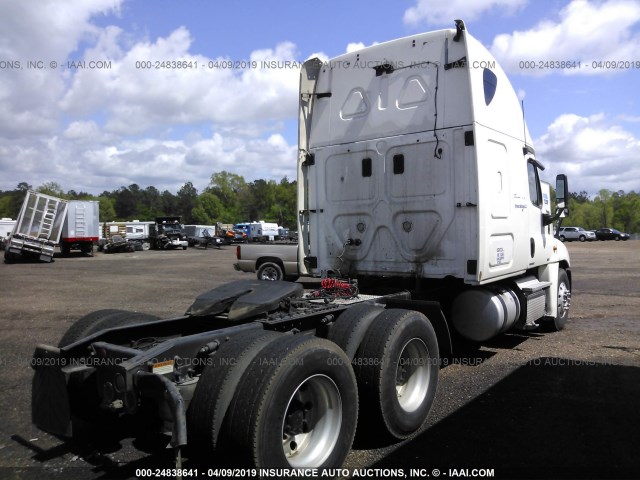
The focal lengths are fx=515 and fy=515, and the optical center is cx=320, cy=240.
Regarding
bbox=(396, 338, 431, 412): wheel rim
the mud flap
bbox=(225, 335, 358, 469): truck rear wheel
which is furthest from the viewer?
bbox=(396, 338, 431, 412): wheel rim

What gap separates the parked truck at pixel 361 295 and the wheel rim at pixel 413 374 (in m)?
0.01

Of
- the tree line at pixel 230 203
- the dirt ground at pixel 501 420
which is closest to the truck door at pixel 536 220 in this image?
the dirt ground at pixel 501 420

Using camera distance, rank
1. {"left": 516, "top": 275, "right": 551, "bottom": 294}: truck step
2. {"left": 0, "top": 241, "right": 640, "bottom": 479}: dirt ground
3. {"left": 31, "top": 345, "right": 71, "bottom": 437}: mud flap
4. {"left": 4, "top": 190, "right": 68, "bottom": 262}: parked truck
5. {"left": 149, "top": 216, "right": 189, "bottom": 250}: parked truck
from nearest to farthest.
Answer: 1. {"left": 31, "top": 345, "right": 71, "bottom": 437}: mud flap
2. {"left": 0, "top": 241, "right": 640, "bottom": 479}: dirt ground
3. {"left": 516, "top": 275, "right": 551, "bottom": 294}: truck step
4. {"left": 4, "top": 190, "right": 68, "bottom": 262}: parked truck
5. {"left": 149, "top": 216, "right": 189, "bottom": 250}: parked truck

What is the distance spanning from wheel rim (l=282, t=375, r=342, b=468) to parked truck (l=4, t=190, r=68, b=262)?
27700 mm

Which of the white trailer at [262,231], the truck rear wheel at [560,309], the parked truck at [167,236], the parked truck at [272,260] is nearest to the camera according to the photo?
the truck rear wheel at [560,309]

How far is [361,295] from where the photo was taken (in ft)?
17.4

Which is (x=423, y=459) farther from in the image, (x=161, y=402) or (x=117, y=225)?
(x=117, y=225)

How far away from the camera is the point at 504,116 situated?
6180mm

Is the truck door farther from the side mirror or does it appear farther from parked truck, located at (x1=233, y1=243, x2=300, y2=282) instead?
parked truck, located at (x1=233, y1=243, x2=300, y2=282)

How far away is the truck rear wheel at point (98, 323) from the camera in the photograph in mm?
4227

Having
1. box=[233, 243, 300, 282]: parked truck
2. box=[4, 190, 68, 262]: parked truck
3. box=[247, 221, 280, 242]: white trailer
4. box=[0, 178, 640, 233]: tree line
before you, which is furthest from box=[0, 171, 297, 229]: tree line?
box=[233, 243, 300, 282]: parked truck

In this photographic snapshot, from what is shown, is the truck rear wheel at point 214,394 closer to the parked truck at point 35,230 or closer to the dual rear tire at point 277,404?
the dual rear tire at point 277,404

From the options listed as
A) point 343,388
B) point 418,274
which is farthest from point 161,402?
point 418,274

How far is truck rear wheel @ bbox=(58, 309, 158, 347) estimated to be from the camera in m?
4.23
